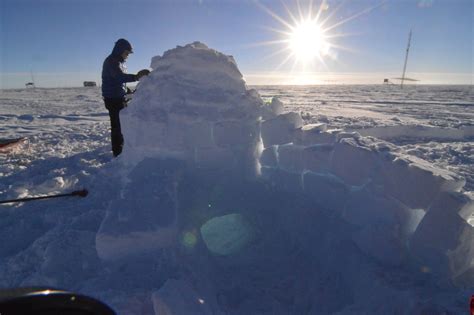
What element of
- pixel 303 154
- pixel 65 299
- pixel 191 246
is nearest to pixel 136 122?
pixel 191 246

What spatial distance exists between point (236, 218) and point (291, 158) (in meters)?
0.97

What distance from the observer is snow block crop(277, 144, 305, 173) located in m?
3.37

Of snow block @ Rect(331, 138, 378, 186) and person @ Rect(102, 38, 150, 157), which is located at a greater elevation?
person @ Rect(102, 38, 150, 157)

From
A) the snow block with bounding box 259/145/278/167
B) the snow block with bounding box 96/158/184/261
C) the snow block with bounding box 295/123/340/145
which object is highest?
the snow block with bounding box 295/123/340/145

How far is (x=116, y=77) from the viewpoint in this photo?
4.52m

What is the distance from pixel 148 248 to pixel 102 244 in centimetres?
34

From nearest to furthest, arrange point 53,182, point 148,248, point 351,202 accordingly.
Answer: point 148,248 < point 351,202 < point 53,182

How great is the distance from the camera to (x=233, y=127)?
3387 millimetres

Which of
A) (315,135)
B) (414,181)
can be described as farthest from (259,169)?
(414,181)

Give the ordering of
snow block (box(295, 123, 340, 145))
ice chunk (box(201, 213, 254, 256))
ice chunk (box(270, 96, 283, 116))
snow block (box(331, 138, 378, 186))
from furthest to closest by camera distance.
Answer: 1. ice chunk (box(270, 96, 283, 116))
2. snow block (box(295, 123, 340, 145))
3. ice chunk (box(201, 213, 254, 256))
4. snow block (box(331, 138, 378, 186))

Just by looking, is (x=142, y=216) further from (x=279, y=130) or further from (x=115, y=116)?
(x=115, y=116)

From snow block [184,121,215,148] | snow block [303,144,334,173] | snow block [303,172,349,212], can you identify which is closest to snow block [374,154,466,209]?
snow block [303,172,349,212]

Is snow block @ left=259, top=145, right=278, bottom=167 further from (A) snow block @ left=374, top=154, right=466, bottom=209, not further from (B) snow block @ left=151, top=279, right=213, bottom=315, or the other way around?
(B) snow block @ left=151, top=279, right=213, bottom=315

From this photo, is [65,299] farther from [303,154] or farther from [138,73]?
[138,73]
